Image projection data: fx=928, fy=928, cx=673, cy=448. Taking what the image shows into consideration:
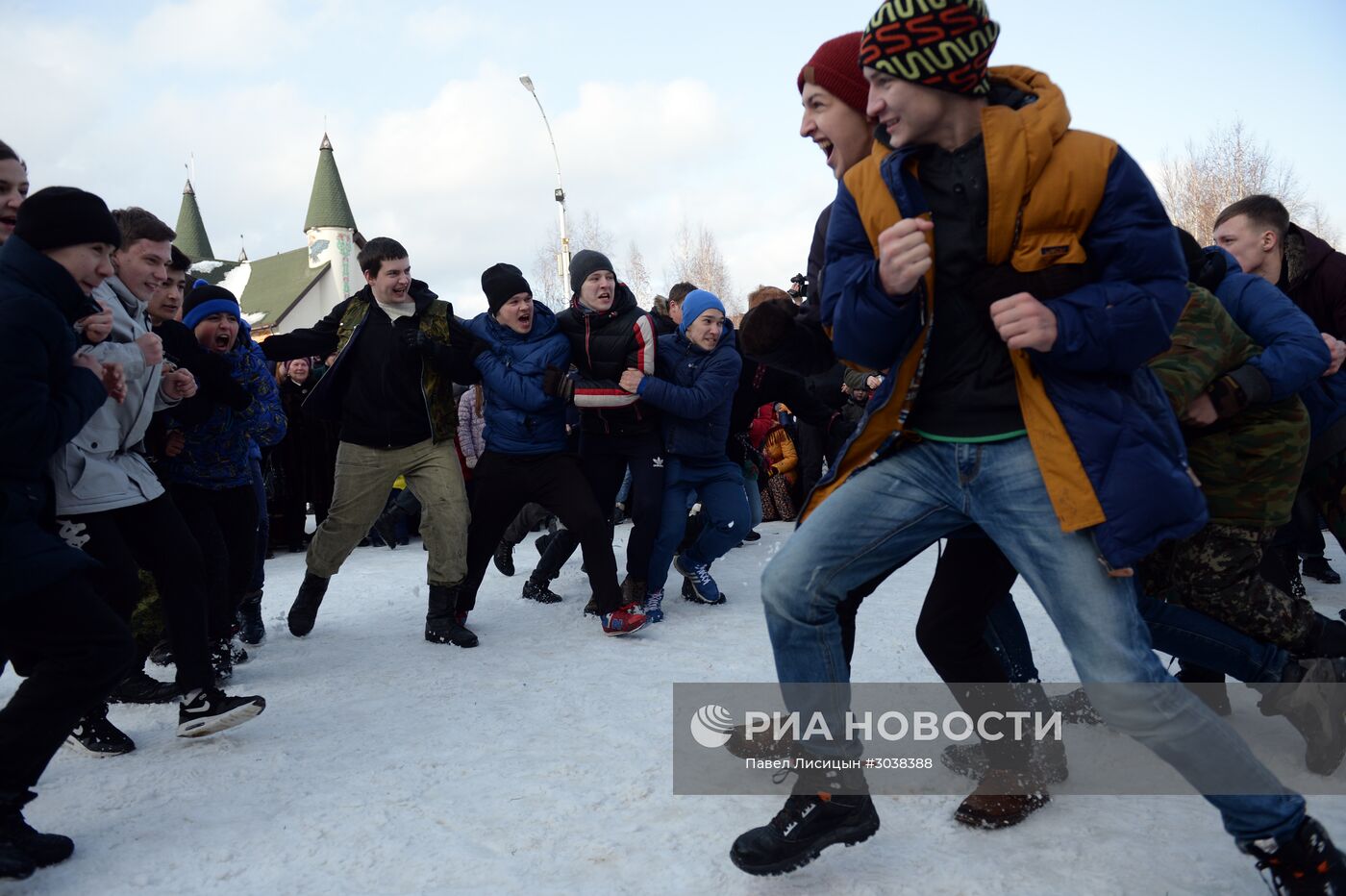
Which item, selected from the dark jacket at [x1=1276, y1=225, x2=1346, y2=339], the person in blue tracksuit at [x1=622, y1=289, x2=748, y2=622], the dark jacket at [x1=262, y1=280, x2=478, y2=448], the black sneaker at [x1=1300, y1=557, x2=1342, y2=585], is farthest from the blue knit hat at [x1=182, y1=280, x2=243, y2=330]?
the black sneaker at [x1=1300, y1=557, x2=1342, y2=585]

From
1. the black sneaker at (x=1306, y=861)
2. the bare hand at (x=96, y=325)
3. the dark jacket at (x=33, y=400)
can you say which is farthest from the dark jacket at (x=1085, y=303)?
the bare hand at (x=96, y=325)

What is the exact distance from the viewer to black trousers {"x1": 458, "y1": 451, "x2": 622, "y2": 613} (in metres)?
5.30

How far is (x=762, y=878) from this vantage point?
2.44 metres

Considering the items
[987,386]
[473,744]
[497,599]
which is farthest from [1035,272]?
[497,599]

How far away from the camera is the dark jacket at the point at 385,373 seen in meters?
5.30

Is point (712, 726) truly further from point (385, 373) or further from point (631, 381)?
point (385, 373)

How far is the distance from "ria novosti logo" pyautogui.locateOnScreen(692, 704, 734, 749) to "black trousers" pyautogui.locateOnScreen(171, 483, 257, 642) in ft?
7.38

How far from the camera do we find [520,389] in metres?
5.35

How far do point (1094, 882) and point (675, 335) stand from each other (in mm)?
4223

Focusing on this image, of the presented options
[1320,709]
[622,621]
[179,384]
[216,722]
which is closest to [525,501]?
[622,621]

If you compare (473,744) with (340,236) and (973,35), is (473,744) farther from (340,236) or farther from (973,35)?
(340,236)

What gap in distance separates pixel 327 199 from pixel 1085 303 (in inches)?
2192

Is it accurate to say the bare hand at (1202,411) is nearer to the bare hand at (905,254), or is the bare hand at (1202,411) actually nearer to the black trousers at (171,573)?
the bare hand at (905,254)

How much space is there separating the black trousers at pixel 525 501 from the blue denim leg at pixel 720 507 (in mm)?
855
